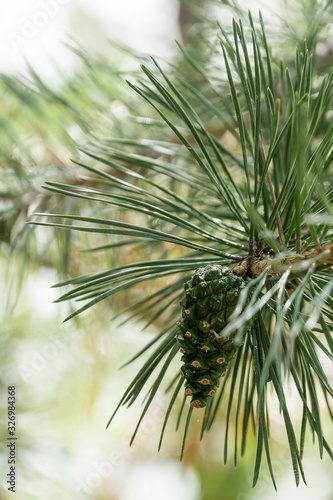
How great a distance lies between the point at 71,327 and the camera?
0.77 meters

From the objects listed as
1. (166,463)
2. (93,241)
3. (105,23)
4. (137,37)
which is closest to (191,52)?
(93,241)

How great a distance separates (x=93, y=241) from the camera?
818 mm

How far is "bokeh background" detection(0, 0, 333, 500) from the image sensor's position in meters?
0.70

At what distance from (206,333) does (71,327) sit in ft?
1.58

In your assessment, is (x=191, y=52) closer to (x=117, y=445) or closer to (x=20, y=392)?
(x=20, y=392)

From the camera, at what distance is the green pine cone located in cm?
33

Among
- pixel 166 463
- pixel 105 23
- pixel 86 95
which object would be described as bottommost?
pixel 166 463

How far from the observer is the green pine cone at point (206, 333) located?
325 mm

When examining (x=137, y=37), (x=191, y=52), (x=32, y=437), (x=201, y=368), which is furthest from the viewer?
(x=137, y=37)

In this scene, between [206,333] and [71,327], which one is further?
[71,327]

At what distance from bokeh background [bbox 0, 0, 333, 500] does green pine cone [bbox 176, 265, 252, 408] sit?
0.56ft

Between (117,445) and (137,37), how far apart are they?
1.08m

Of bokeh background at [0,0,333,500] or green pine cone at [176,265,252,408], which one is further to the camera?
bokeh background at [0,0,333,500]

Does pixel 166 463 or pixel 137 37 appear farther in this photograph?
pixel 166 463
